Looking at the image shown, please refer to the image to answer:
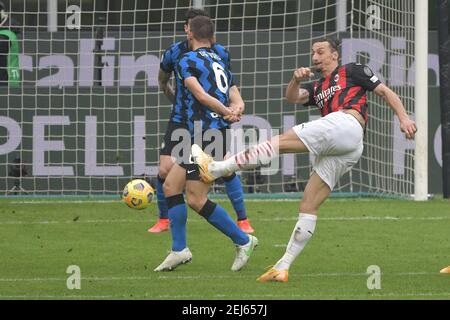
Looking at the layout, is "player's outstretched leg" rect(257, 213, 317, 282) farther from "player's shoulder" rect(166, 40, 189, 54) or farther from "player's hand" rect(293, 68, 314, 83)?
"player's shoulder" rect(166, 40, 189, 54)

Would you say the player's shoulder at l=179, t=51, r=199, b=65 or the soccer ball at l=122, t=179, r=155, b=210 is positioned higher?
the player's shoulder at l=179, t=51, r=199, b=65

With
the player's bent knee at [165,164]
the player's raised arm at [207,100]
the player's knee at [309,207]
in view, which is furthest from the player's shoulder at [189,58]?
the player's bent knee at [165,164]

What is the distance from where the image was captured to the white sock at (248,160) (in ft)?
30.5

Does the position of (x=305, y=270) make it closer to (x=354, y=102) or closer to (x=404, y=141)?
(x=354, y=102)

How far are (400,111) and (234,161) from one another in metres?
1.30

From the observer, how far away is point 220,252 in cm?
1173

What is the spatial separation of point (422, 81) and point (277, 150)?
8289 millimetres

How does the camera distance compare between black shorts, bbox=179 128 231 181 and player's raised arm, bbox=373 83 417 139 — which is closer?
player's raised arm, bbox=373 83 417 139

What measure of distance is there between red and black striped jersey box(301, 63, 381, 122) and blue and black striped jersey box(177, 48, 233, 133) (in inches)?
42.9

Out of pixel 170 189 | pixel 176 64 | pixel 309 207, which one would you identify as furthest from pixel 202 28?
pixel 309 207

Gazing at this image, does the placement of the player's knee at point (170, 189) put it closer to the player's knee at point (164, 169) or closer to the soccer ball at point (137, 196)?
the player's knee at point (164, 169)

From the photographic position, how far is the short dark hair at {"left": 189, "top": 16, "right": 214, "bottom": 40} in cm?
1040

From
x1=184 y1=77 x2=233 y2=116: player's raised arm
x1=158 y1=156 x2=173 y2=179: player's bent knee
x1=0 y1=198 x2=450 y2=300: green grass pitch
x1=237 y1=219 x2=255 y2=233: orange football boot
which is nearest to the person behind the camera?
x1=0 y1=198 x2=450 y2=300: green grass pitch

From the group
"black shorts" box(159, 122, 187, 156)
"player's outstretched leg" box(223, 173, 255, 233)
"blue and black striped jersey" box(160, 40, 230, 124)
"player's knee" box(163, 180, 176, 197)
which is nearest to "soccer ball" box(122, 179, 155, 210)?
"player's outstretched leg" box(223, 173, 255, 233)
